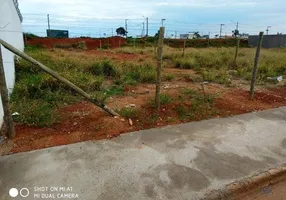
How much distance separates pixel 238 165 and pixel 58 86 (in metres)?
4.16

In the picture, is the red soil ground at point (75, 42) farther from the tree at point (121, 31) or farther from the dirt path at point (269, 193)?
the dirt path at point (269, 193)

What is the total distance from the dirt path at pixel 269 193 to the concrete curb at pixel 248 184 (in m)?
0.04

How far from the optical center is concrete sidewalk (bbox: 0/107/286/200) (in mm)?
2184

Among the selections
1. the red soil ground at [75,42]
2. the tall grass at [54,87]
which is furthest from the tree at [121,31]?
the tall grass at [54,87]

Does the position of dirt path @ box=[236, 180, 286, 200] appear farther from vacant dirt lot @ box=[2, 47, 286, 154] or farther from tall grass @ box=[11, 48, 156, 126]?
tall grass @ box=[11, 48, 156, 126]

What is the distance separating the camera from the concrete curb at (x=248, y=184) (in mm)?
2213

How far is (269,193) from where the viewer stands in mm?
2385

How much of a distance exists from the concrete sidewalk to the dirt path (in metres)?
0.19

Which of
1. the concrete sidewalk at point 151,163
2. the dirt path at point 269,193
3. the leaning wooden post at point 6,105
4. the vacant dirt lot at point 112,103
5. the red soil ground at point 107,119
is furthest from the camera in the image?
the vacant dirt lot at point 112,103

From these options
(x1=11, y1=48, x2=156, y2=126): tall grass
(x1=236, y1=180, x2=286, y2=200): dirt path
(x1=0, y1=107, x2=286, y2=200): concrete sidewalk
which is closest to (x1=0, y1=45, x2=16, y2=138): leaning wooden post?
(x1=11, y1=48, x2=156, y2=126): tall grass

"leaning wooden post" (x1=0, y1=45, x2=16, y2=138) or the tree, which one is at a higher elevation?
the tree

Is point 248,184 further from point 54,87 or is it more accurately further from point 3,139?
point 54,87

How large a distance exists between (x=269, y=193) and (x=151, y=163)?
4.23 feet

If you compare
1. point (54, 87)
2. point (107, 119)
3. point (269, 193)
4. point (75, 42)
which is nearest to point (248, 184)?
point (269, 193)
